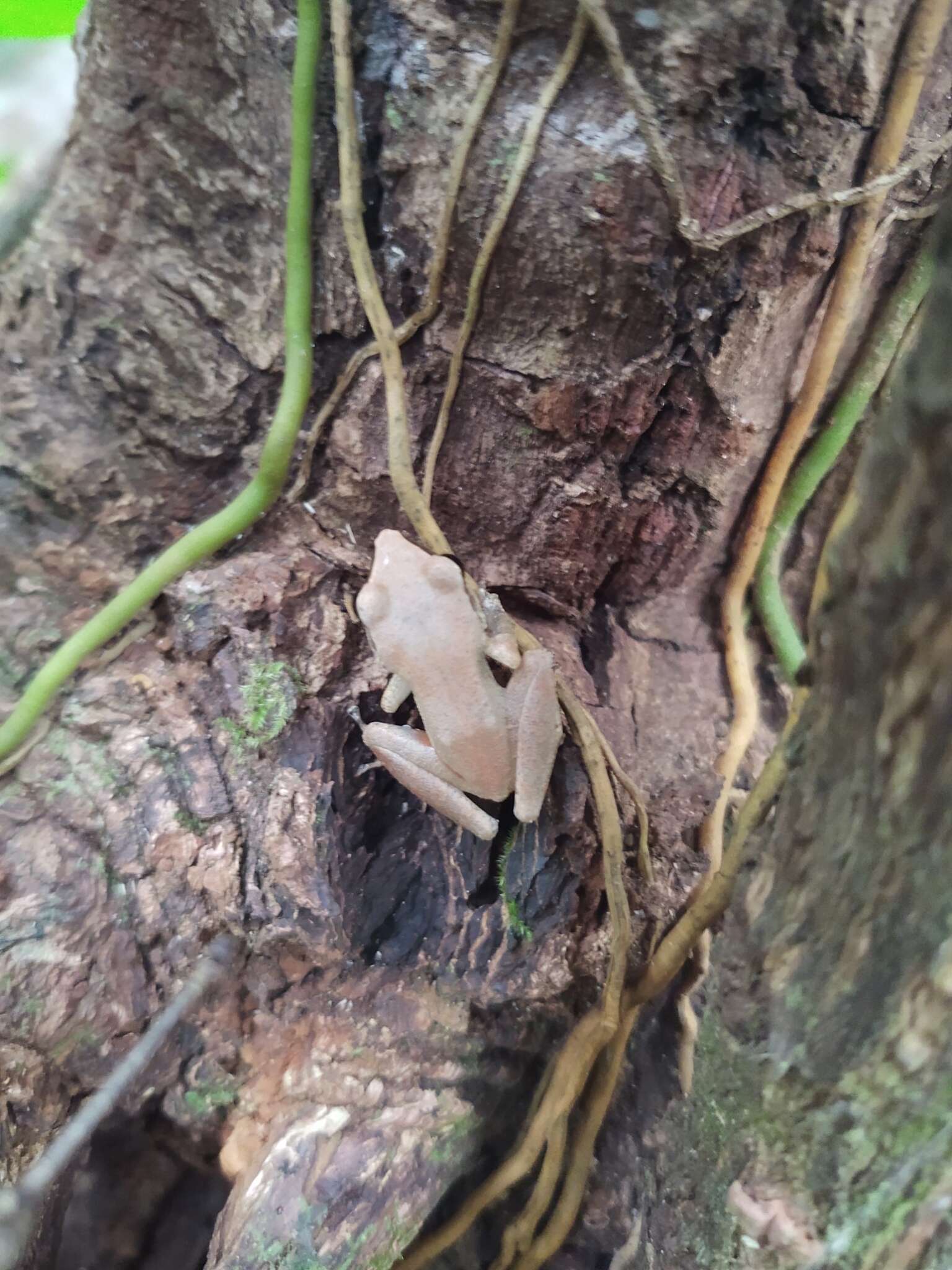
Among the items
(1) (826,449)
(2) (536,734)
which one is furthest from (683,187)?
(2) (536,734)

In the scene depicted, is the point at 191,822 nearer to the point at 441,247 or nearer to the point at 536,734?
the point at 536,734

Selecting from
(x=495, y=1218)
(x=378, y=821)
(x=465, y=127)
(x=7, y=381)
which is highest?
(x=465, y=127)

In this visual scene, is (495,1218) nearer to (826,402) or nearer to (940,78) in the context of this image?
(826,402)

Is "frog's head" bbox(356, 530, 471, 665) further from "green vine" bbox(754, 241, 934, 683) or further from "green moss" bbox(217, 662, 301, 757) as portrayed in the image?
"green vine" bbox(754, 241, 934, 683)

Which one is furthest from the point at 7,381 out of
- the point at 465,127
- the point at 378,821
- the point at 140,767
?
the point at 378,821

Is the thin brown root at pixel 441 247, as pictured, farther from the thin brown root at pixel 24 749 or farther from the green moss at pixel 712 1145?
the green moss at pixel 712 1145

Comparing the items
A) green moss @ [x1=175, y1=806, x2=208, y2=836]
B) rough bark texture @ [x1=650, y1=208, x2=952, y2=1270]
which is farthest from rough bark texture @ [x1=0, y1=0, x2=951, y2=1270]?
rough bark texture @ [x1=650, y1=208, x2=952, y2=1270]

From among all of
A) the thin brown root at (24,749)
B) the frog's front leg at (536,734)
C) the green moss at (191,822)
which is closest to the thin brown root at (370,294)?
the frog's front leg at (536,734)
